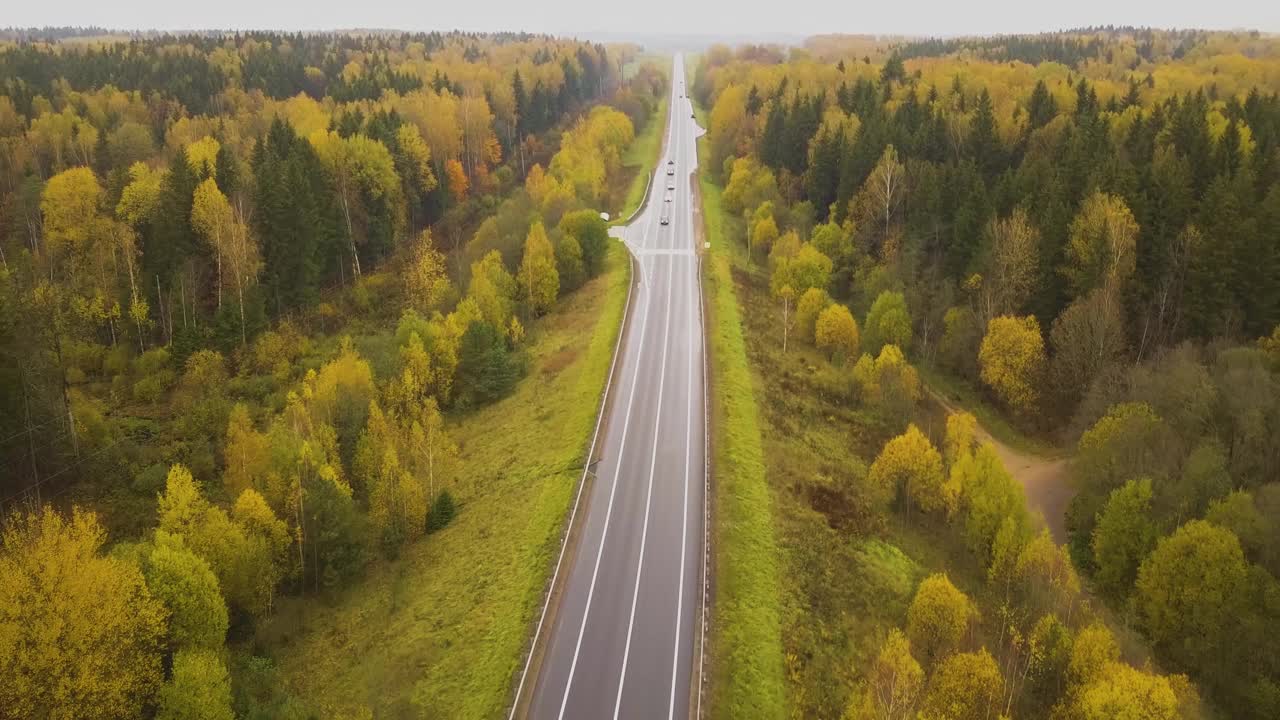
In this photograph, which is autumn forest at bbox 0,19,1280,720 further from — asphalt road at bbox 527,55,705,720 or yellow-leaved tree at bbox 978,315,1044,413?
Answer: asphalt road at bbox 527,55,705,720

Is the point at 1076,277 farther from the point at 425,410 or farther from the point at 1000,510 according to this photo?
the point at 425,410

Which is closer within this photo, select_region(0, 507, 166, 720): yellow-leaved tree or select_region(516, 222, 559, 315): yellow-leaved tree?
select_region(0, 507, 166, 720): yellow-leaved tree

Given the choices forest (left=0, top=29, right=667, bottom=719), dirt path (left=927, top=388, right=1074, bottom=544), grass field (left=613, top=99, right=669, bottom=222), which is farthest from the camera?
grass field (left=613, top=99, right=669, bottom=222)

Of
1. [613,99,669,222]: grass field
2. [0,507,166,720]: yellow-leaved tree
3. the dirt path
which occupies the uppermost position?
[613,99,669,222]: grass field

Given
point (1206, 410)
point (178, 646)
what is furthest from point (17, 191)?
point (1206, 410)

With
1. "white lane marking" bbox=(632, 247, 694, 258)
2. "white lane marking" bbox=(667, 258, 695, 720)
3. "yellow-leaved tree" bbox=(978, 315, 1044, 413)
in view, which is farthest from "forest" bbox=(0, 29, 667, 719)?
"yellow-leaved tree" bbox=(978, 315, 1044, 413)

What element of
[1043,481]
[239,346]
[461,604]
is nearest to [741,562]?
[461,604]

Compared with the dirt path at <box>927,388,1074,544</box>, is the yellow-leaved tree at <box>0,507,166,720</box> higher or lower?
higher
